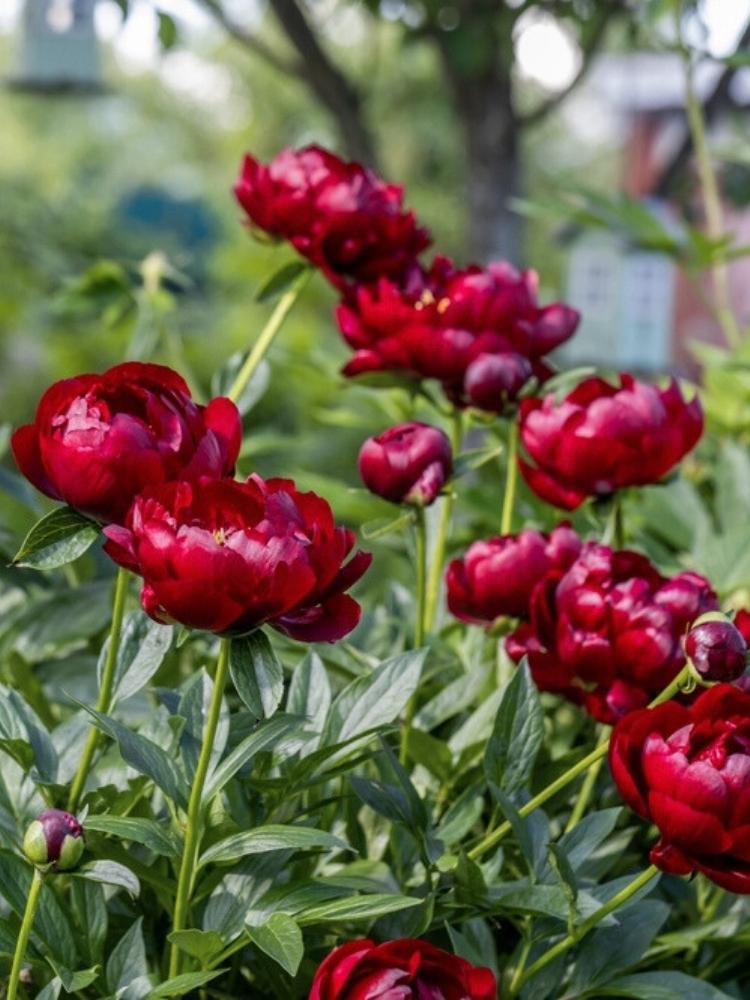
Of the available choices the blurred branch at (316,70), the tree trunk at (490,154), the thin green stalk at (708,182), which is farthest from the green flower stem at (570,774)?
the tree trunk at (490,154)

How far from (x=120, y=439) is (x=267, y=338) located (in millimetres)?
357

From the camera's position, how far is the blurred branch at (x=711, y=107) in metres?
1.89

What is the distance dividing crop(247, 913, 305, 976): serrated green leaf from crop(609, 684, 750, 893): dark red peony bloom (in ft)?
0.47

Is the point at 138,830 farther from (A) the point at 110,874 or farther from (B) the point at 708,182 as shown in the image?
(B) the point at 708,182

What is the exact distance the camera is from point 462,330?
884 mm

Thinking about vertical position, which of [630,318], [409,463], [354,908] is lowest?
[630,318]

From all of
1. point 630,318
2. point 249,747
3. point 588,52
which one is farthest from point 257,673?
point 630,318

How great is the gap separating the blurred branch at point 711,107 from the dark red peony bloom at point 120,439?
3.24 feet

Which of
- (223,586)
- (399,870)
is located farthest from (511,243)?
(223,586)

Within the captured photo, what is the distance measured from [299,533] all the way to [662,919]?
0.92ft

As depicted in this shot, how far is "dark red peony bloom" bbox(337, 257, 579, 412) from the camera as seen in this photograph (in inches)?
34.5

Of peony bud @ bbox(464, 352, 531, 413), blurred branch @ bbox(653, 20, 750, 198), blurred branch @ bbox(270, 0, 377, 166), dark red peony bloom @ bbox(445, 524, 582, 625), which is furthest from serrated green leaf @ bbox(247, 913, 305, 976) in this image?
blurred branch @ bbox(270, 0, 377, 166)

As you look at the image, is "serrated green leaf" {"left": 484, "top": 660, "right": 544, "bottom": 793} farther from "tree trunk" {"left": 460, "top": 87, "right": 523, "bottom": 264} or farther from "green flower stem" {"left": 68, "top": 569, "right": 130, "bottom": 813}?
"tree trunk" {"left": 460, "top": 87, "right": 523, "bottom": 264}

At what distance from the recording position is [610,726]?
77cm
